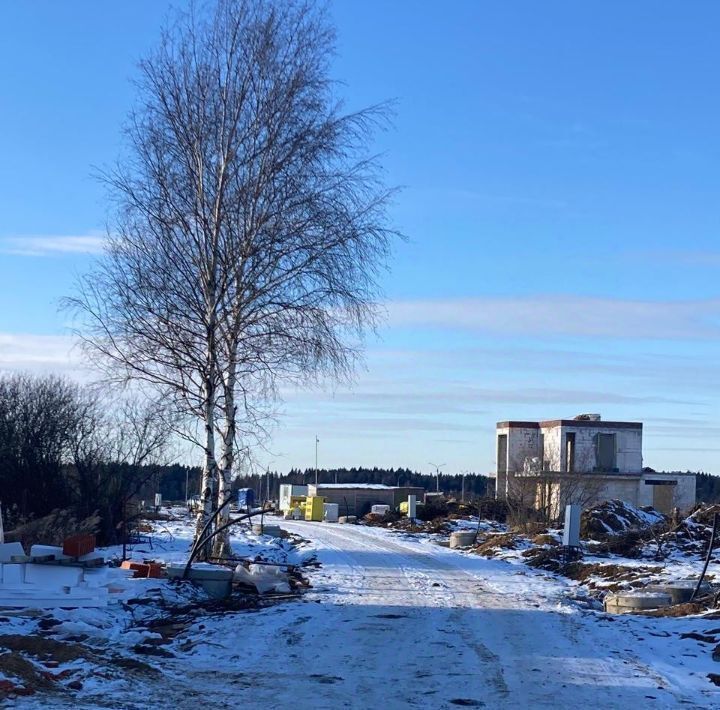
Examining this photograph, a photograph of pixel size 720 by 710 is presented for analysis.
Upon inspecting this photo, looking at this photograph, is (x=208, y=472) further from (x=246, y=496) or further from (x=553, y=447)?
(x=553, y=447)

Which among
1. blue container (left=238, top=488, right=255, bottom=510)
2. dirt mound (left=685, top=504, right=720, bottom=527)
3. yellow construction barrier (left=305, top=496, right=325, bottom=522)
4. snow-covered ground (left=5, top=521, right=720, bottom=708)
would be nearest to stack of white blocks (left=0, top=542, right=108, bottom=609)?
snow-covered ground (left=5, top=521, right=720, bottom=708)

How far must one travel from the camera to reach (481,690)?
386 inches

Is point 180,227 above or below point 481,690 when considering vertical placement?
above

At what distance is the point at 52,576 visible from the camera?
14688mm

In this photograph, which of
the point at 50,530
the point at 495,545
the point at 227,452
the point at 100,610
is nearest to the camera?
the point at 100,610

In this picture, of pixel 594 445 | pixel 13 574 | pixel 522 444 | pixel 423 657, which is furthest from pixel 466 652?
pixel 522 444

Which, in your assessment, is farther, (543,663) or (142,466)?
(142,466)

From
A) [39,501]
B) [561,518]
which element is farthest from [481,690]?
[561,518]

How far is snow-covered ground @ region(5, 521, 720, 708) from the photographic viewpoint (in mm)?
9430

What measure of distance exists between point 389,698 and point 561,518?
3330 centimetres

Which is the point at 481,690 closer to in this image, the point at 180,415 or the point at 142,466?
the point at 180,415

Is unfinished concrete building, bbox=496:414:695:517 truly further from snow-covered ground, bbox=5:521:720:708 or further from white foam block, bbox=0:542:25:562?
white foam block, bbox=0:542:25:562

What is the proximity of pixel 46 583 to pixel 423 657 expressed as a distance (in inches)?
235

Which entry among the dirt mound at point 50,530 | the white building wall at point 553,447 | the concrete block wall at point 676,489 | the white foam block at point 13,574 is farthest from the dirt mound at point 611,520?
the concrete block wall at point 676,489
